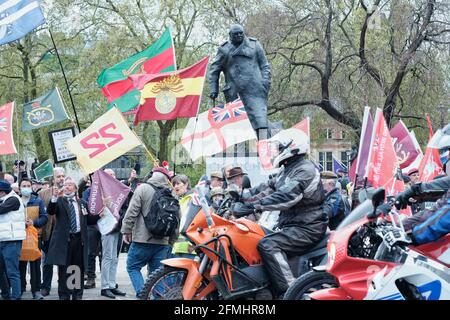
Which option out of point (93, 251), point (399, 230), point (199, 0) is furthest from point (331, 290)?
point (199, 0)

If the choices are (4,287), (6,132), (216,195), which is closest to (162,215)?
(216,195)

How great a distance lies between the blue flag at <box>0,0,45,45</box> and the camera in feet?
47.4

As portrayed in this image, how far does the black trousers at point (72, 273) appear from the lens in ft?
35.3

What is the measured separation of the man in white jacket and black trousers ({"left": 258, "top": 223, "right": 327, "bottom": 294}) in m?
3.92

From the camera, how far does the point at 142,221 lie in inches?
409

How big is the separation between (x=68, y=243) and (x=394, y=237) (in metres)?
5.85

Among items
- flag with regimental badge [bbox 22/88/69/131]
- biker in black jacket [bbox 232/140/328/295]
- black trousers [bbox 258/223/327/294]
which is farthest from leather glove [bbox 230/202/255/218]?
flag with regimental badge [bbox 22/88/69/131]

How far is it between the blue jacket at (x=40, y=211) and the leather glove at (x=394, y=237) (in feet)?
22.0

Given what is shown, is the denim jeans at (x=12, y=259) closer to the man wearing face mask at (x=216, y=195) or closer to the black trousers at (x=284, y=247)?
the man wearing face mask at (x=216, y=195)

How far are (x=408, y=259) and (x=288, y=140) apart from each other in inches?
112

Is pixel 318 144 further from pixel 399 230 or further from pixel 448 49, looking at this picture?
pixel 399 230

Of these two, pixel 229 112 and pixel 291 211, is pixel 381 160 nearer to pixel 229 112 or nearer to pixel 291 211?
pixel 291 211

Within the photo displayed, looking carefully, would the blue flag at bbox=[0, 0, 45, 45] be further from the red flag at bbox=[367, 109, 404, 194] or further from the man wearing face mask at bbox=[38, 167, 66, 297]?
the red flag at bbox=[367, 109, 404, 194]

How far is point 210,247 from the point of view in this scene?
796cm
